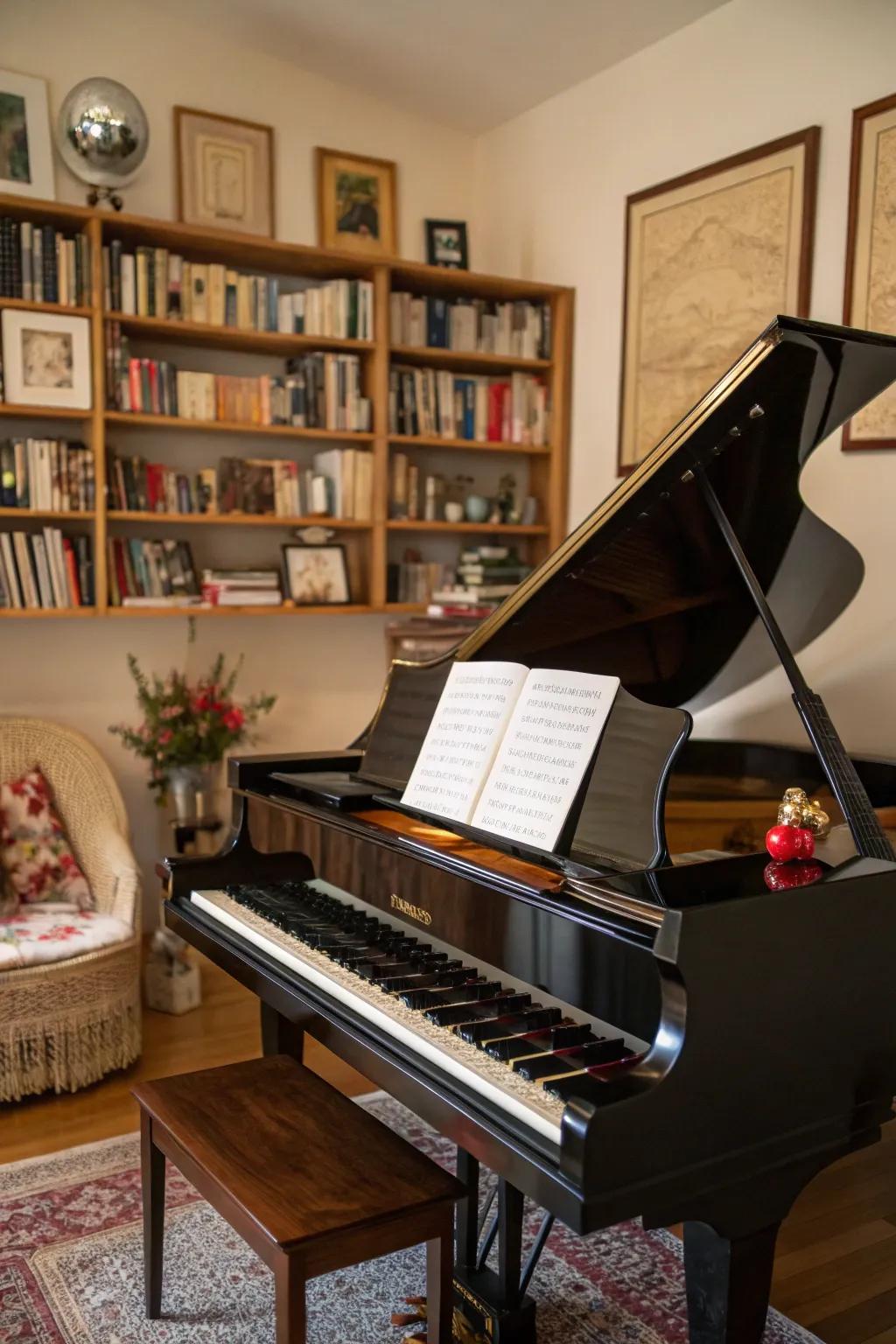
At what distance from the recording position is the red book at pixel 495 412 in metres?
4.27

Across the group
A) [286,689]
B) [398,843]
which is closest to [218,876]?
[398,843]

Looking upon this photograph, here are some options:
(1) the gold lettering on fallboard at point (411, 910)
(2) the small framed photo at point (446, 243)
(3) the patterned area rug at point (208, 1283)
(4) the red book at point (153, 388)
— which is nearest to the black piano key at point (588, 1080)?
(1) the gold lettering on fallboard at point (411, 910)

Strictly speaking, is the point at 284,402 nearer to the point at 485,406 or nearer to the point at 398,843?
the point at 485,406

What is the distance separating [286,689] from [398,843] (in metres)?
2.48

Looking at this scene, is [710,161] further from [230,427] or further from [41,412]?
[41,412]

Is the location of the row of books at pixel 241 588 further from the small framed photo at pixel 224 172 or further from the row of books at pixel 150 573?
the small framed photo at pixel 224 172

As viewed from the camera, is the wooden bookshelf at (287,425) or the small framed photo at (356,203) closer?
the wooden bookshelf at (287,425)

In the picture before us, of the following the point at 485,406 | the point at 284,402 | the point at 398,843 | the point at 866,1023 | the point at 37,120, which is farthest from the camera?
the point at 485,406

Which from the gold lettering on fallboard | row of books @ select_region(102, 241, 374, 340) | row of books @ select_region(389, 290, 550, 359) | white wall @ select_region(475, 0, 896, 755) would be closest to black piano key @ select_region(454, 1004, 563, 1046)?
the gold lettering on fallboard

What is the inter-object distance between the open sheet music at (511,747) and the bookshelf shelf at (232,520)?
6.27 feet

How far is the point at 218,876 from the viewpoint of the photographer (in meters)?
2.39

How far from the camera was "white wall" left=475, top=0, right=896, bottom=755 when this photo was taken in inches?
123

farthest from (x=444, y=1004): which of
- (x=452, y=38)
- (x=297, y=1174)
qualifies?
(x=452, y=38)

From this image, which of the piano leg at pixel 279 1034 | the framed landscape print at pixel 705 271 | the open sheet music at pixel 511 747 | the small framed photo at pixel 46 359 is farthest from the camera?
the small framed photo at pixel 46 359
